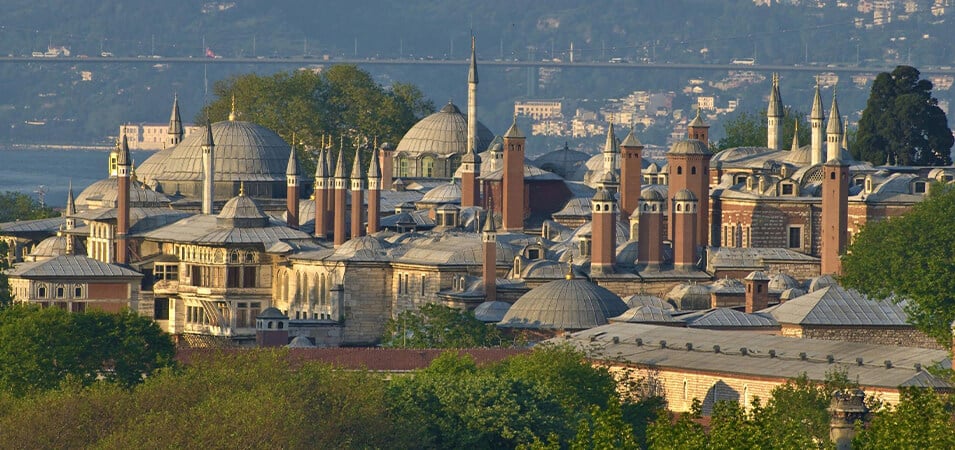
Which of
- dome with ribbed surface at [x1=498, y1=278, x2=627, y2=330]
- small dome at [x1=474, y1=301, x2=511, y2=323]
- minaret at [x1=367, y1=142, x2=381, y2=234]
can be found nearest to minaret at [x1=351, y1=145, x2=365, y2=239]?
minaret at [x1=367, y1=142, x2=381, y2=234]

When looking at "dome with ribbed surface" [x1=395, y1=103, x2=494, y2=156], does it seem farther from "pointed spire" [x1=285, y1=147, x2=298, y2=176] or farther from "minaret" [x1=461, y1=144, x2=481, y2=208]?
"minaret" [x1=461, y1=144, x2=481, y2=208]

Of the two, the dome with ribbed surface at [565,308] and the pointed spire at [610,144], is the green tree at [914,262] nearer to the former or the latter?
the dome with ribbed surface at [565,308]

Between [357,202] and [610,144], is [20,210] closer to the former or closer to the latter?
[610,144]

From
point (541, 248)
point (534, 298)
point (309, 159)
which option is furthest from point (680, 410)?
point (309, 159)

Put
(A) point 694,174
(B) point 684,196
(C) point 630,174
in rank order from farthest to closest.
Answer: (C) point 630,174 < (A) point 694,174 < (B) point 684,196

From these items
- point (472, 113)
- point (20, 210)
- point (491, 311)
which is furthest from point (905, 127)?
point (20, 210)

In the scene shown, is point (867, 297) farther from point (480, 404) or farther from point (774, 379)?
point (480, 404)
